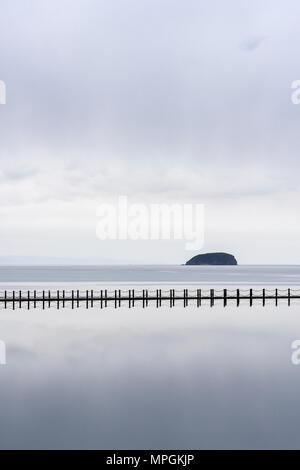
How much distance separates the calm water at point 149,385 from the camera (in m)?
19.7

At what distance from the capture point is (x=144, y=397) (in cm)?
2406

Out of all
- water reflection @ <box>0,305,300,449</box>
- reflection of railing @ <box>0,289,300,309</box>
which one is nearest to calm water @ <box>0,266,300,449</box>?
water reflection @ <box>0,305,300,449</box>

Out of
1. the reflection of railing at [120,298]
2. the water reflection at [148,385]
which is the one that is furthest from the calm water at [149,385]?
the reflection of railing at [120,298]

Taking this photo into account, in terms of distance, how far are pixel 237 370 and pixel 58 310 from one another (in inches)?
1218

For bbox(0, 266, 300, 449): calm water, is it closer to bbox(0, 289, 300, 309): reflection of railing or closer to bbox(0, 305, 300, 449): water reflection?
bbox(0, 305, 300, 449): water reflection

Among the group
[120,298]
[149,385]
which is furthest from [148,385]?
[120,298]

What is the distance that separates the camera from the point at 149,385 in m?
26.2

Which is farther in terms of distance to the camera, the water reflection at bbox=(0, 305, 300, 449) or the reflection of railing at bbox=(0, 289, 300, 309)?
the reflection of railing at bbox=(0, 289, 300, 309)

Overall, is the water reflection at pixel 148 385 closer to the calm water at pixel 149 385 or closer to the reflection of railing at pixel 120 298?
the calm water at pixel 149 385

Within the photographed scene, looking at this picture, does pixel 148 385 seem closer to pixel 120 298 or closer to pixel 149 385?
pixel 149 385

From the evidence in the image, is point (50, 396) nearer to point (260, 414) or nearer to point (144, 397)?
point (144, 397)

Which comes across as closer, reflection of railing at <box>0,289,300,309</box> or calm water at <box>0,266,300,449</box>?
calm water at <box>0,266,300,449</box>

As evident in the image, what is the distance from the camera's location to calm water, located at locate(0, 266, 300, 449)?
64.5 ft
